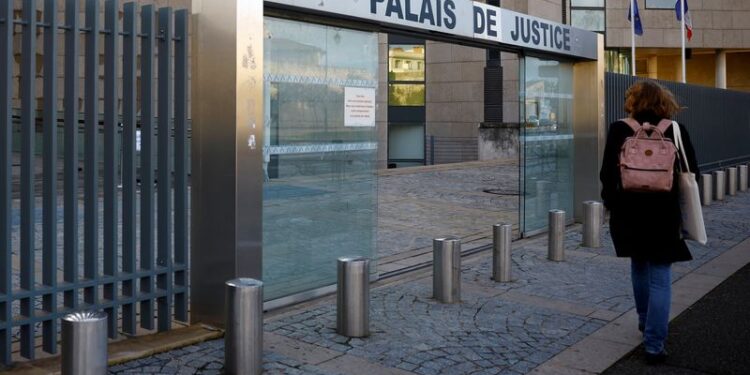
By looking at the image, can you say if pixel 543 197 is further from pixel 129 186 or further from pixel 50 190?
pixel 50 190

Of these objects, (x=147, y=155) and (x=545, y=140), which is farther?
(x=545, y=140)

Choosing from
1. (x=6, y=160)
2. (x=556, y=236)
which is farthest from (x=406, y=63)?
(x=6, y=160)

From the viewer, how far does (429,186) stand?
60.2 ft

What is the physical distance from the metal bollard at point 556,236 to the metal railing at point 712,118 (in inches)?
171

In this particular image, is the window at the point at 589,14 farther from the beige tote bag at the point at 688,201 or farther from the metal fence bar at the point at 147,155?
the metal fence bar at the point at 147,155

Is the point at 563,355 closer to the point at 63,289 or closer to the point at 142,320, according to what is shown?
the point at 142,320

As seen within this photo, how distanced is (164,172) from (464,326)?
8.17 feet

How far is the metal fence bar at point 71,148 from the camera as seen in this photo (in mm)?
5172

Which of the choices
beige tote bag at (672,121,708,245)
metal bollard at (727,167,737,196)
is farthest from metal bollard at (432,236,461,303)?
metal bollard at (727,167,737,196)

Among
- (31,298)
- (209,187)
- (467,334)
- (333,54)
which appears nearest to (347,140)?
(333,54)

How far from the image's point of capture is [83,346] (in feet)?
13.7

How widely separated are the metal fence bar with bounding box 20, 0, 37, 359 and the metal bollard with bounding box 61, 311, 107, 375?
939 mm

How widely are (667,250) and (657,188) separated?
15.9 inches

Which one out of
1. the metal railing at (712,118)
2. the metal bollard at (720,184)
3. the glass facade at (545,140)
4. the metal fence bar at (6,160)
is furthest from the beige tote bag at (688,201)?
the metal bollard at (720,184)
